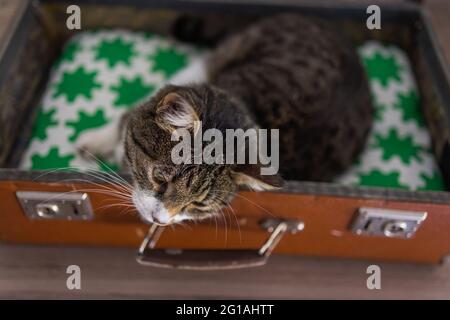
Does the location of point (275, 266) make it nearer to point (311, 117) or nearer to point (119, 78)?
point (311, 117)

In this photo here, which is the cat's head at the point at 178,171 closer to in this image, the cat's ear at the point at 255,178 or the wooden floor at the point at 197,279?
the cat's ear at the point at 255,178

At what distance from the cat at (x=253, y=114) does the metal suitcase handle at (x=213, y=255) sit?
85mm

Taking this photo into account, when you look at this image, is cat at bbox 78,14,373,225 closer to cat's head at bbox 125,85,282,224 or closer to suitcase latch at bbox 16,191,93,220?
cat's head at bbox 125,85,282,224

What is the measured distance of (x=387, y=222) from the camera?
93 centimetres

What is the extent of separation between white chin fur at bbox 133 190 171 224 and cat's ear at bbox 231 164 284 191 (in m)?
0.14

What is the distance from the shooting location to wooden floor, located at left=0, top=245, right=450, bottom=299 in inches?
40.2

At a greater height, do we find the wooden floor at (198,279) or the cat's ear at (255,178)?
the cat's ear at (255,178)

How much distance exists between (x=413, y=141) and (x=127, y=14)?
926mm

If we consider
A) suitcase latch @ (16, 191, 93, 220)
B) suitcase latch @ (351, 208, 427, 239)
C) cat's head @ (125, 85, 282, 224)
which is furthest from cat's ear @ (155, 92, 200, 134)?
suitcase latch @ (351, 208, 427, 239)

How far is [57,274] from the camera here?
3.39 ft

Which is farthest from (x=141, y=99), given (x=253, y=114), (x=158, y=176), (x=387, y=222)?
(x=387, y=222)

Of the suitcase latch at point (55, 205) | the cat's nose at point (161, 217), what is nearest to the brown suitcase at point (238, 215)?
the suitcase latch at point (55, 205)

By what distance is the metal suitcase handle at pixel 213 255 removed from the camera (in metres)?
0.92

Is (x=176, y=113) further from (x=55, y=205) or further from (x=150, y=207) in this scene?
(x=55, y=205)
